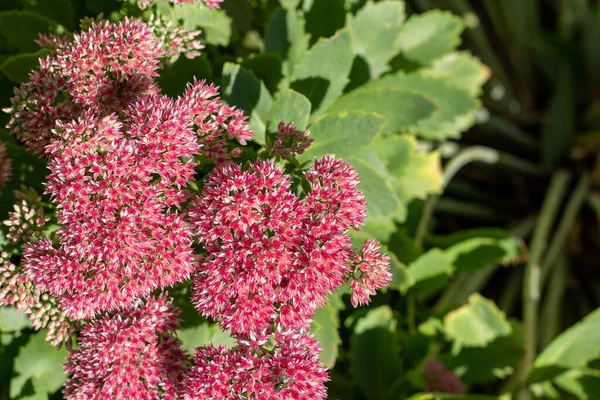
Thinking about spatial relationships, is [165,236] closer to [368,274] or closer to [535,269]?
→ [368,274]

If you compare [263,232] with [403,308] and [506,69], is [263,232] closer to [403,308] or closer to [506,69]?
[403,308]

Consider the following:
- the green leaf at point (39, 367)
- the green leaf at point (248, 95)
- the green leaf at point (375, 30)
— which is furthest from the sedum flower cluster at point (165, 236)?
the green leaf at point (375, 30)

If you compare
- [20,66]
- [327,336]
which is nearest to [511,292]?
[327,336]

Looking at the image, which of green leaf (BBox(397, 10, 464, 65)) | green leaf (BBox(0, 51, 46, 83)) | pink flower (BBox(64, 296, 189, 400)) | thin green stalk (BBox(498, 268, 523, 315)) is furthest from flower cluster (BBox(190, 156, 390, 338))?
thin green stalk (BBox(498, 268, 523, 315))

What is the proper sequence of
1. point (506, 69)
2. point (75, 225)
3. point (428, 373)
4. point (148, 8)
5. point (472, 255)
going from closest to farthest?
1. point (75, 225)
2. point (148, 8)
3. point (428, 373)
4. point (472, 255)
5. point (506, 69)

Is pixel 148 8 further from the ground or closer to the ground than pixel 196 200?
further from the ground

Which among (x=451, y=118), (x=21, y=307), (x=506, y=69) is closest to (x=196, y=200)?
(x=21, y=307)
